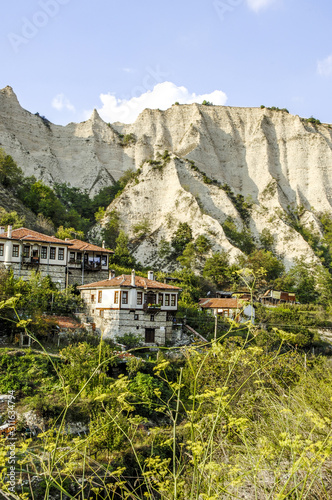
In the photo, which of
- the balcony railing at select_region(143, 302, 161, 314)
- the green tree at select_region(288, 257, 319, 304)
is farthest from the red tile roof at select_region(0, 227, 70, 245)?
the green tree at select_region(288, 257, 319, 304)

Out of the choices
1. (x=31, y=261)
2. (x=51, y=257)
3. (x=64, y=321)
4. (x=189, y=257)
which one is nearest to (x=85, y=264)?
(x=51, y=257)

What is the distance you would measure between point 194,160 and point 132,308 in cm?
4943

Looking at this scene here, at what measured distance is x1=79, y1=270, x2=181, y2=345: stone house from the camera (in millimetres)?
29469

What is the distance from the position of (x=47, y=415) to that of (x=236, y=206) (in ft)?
187

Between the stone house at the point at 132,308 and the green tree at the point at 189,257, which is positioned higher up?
the green tree at the point at 189,257

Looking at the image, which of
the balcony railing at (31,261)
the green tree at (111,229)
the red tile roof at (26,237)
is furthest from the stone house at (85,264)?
the green tree at (111,229)

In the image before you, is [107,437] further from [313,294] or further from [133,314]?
[313,294]

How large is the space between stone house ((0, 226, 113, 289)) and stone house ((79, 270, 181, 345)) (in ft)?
11.4

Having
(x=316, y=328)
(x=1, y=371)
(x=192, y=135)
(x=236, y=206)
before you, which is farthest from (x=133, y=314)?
(x=192, y=135)

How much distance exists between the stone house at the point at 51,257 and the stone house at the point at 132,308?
3.47 metres

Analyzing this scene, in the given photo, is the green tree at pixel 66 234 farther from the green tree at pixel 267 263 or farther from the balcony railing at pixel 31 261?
the green tree at pixel 267 263

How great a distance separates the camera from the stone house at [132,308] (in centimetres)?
2947

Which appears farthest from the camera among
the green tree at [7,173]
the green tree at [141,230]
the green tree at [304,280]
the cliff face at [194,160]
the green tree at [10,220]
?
the cliff face at [194,160]

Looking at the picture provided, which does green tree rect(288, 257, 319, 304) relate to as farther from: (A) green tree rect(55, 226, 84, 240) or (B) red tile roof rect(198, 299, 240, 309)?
(A) green tree rect(55, 226, 84, 240)
